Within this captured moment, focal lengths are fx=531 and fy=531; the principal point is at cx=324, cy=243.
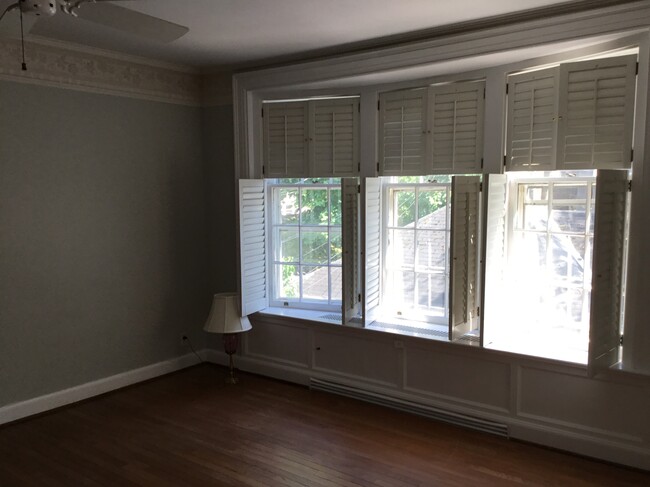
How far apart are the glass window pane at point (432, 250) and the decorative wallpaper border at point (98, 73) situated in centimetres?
252

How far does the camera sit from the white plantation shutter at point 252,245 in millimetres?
4570

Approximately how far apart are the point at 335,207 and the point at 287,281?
2.80 feet

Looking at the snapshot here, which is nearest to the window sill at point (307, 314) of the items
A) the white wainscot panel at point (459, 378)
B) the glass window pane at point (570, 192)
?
the white wainscot panel at point (459, 378)

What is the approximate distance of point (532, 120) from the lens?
349 centimetres

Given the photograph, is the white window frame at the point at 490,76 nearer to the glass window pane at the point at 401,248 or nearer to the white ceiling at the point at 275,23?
the white ceiling at the point at 275,23

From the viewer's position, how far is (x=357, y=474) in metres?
3.16

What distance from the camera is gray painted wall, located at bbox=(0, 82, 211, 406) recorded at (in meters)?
3.84

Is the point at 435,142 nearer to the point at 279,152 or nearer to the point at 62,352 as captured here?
the point at 279,152

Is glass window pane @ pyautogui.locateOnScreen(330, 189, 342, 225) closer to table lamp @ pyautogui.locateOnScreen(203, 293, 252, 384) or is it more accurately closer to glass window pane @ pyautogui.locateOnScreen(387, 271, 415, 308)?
glass window pane @ pyautogui.locateOnScreen(387, 271, 415, 308)

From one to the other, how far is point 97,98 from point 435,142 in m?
2.69

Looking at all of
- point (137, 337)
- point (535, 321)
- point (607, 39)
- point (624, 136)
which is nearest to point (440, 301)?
point (535, 321)

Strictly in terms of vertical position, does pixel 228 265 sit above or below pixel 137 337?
above

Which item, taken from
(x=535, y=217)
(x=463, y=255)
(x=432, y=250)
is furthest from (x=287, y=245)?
(x=535, y=217)

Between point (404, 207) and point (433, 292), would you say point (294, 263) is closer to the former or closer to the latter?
point (404, 207)
